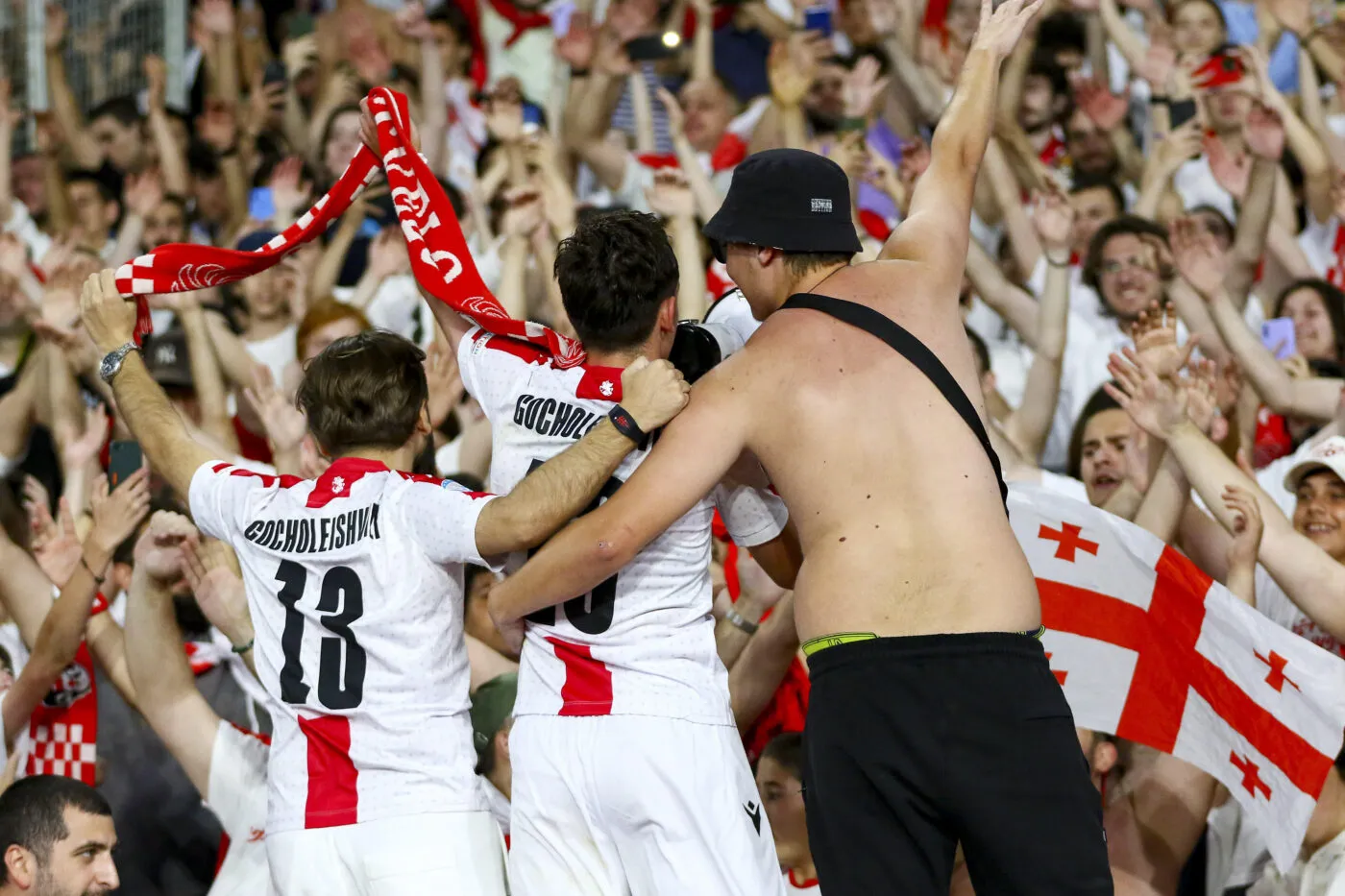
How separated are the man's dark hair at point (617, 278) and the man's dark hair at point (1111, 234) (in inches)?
166

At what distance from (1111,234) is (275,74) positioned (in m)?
5.94

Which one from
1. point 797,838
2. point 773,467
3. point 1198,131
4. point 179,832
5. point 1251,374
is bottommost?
point 179,832

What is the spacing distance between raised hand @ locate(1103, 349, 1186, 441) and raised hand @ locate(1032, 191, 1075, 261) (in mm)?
2085

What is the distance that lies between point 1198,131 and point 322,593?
229 inches

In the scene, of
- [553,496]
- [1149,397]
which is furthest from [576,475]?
[1149,397]

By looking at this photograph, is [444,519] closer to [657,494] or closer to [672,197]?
[657,494]

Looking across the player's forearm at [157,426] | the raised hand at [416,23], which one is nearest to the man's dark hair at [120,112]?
the raised hand at [416,23]

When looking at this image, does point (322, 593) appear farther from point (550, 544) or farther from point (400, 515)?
point (550, 544)

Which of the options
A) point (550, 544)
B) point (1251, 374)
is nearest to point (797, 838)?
point (550, 544)

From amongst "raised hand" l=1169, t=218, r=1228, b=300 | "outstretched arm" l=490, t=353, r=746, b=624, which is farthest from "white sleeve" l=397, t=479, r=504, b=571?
"raised hand" l=1169, t=218, r=1228, b=300

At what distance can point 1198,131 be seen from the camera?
796cm

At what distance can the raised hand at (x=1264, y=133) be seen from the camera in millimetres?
7531

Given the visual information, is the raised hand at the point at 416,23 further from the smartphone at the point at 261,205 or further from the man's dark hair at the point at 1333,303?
the man's dark hair at the point at 1333,303

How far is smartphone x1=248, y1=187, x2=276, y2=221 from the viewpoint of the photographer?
931 centimetres
